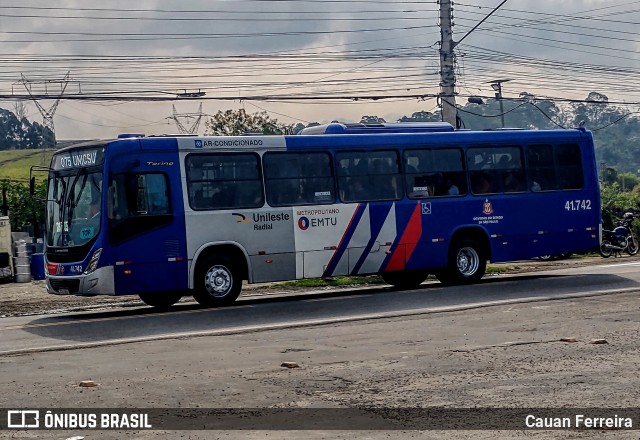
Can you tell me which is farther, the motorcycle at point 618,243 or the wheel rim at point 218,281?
the motorcycle at point 618,243

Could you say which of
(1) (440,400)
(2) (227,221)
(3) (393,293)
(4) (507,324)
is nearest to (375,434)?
(1) (440,400)

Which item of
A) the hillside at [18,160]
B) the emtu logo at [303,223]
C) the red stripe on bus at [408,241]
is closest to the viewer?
the emtu logo at [303,223]

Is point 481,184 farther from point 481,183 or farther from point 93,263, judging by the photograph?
point 93,263

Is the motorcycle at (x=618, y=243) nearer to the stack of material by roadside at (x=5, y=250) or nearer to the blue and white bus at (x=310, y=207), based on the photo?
the blue and white bus at (x=310, y=207)

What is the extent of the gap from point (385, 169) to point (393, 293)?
2.43 meters

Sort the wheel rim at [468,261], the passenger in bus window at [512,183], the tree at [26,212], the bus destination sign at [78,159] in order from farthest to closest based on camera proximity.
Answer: the tree at [26,212]
the passenger in bus window at [512,183]
the wheel rim at [468,261]
the bus destination sign at [78,159]

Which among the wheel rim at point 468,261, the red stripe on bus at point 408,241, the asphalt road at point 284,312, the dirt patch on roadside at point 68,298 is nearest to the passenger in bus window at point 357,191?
the red stripe on bus at point 408,241

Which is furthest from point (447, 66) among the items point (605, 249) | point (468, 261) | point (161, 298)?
point (161, 298)

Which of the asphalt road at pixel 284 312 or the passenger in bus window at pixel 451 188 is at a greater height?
the passenger in bus window at pixel 451 188

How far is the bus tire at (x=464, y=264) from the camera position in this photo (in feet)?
74.4

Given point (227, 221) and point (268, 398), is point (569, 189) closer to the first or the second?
A: point (227, 221)

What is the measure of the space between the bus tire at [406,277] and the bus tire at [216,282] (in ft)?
14.6

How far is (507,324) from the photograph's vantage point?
15.4 meters

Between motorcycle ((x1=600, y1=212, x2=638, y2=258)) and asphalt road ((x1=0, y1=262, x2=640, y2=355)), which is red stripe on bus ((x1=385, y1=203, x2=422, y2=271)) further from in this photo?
motorcycle ((x1=600, y1=212, x2=638, y2=258))
